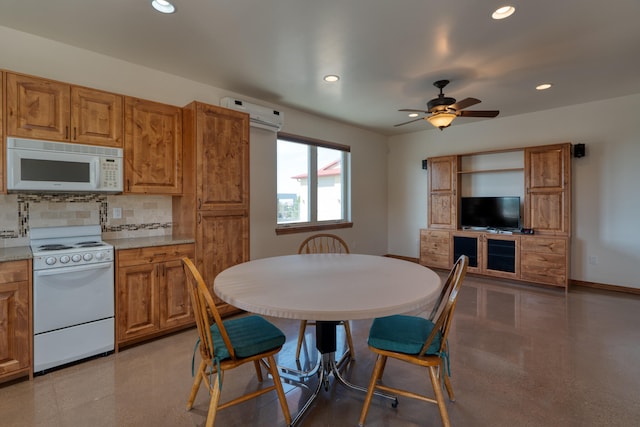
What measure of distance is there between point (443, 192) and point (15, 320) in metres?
5.45

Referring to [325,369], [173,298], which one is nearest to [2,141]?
[173,298]

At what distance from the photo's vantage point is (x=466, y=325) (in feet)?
10.5

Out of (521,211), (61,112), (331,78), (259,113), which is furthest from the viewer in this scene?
(521,211)

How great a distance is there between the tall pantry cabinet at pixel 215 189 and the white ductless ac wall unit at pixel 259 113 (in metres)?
0.28

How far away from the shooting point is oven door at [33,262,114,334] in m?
2.25

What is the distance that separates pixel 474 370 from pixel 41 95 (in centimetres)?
379

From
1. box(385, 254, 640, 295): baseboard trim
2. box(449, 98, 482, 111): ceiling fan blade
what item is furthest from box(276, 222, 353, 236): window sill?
box(385, 254, 640, 295): baseboard trim

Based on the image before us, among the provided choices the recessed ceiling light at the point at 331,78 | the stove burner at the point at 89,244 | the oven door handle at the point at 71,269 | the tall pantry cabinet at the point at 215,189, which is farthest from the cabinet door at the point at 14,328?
the recessed ceiling light at the point at 331,78

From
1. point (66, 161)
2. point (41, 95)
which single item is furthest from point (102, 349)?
point (41, 95)

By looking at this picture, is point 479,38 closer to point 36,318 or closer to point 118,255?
point 118,255

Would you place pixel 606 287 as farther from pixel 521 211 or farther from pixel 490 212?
pixel 490 212

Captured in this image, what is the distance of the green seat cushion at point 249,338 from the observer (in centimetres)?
165

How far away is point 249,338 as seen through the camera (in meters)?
1.76

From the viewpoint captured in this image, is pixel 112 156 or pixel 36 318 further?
pixel 112 156
